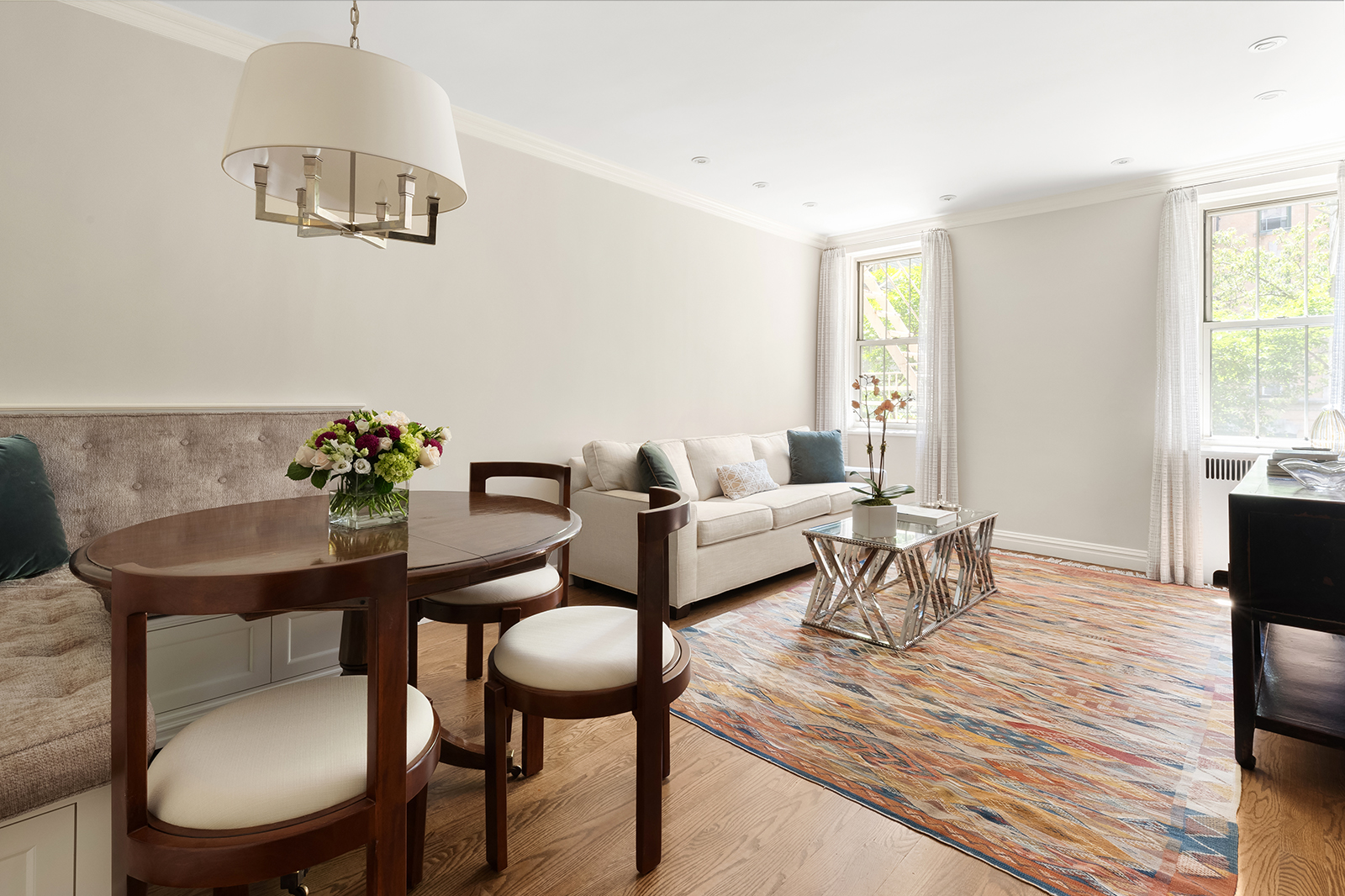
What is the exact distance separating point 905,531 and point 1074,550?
7.51 feet

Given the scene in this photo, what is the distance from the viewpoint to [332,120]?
1468mm

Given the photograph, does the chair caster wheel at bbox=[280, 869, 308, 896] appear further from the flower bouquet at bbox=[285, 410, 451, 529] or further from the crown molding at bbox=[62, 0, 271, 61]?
the crown molding at bbox=[62, 0, 271, 61]

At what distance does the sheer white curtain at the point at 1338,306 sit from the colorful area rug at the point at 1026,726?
4.86 ft

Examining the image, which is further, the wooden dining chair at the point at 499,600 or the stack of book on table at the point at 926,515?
the stack of book on table at the point at 926,515

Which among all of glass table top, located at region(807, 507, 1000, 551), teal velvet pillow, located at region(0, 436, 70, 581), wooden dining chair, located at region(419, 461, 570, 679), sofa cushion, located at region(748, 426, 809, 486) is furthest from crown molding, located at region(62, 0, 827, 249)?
glass table top, located at region(807, 507, 1000, 551)

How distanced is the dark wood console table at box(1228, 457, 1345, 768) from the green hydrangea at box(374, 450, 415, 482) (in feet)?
7.93

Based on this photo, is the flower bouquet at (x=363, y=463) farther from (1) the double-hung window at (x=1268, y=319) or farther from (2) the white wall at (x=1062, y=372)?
(1) the double-hung window at (x=1268, y=319)

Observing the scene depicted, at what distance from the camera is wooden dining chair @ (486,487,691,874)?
1535mm

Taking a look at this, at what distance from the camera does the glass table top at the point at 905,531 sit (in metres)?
3.11

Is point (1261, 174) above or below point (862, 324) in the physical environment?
above

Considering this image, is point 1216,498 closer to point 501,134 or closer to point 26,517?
point 501,134

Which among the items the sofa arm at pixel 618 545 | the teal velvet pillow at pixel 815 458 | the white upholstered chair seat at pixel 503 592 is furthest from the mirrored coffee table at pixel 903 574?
the white upholstered chair seat at pixel 503 592

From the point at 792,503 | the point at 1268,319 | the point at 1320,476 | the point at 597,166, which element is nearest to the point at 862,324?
the point at 792,503

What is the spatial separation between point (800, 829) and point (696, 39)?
9.89 ft
